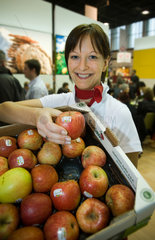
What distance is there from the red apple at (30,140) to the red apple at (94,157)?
0.28 m

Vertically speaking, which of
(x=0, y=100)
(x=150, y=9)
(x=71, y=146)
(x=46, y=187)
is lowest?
(x=46, y=187)

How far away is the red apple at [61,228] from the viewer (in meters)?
0.58

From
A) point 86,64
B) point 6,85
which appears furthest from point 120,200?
point 6,85

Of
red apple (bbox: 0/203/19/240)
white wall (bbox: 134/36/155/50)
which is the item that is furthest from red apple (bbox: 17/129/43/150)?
white wall (bbox: 134/36/155/50)

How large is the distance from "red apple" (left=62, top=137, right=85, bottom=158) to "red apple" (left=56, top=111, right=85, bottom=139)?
78 millimetres

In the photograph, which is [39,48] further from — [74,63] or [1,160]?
[1,160]

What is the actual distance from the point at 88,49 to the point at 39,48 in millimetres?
4138

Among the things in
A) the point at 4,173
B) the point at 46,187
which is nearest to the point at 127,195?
the point at 46,187

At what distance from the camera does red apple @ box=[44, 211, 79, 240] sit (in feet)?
1.90

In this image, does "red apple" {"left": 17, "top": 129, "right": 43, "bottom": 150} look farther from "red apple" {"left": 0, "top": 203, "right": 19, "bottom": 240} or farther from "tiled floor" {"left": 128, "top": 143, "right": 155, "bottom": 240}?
"tiled floor" {"left": 128, "top": 143, "right": 155, "bottom": 240}

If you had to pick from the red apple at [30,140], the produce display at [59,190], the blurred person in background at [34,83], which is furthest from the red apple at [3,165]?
the blurred person in background at [34,83]

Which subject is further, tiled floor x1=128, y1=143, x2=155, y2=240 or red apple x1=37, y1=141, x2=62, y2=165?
tiled floor x1=128, y1=143, x2=155, y2=240

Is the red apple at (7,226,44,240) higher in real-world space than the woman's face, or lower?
lower

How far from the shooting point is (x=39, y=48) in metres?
4.75
